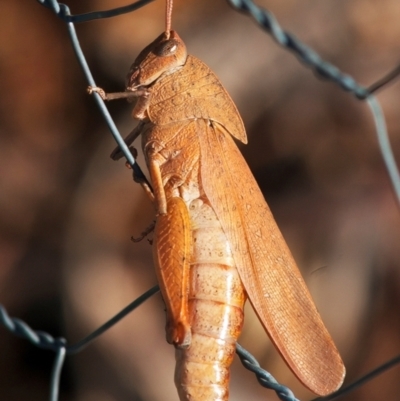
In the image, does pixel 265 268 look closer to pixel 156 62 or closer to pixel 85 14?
pixel 156 62

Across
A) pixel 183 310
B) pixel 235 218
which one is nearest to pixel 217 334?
pixel 183 310

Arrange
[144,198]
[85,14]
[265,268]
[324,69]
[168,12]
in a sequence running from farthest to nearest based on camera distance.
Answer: [144,198]
[265,268]
[168,12]
[85,14]
[324,69]

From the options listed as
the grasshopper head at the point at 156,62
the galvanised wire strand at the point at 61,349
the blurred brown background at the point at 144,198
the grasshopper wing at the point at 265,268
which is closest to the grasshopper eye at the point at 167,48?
the grasshopper head at the point at 156,62

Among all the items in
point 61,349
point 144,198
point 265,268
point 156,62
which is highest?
point 156,62

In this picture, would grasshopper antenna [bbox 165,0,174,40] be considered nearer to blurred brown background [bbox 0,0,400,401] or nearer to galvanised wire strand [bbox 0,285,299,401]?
galvanised wire strand [bbox 0,285,299,401]

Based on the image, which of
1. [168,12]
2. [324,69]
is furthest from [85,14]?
[324,69]

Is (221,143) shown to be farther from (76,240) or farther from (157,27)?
(157,27)

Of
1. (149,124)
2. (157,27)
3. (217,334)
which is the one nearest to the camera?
(217,334)
